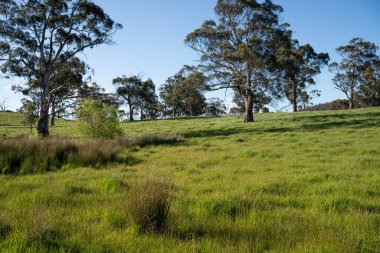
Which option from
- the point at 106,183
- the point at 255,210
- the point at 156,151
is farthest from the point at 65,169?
the point at 255,210

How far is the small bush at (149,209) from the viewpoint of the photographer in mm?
4039

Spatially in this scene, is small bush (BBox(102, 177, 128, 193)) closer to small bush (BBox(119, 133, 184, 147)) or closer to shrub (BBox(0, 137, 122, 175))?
shrub (BBox(0, 137, 122, 175))

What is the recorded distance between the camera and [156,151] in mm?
14289

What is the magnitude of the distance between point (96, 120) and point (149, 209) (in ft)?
49.2

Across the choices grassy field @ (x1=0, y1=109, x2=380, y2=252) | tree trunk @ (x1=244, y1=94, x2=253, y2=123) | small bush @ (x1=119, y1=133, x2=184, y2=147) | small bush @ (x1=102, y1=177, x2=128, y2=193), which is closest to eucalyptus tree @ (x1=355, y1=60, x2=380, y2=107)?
tree trunk @ (x1=244, y1=94, x2=253, y2=123)

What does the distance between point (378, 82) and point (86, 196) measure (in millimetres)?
66778

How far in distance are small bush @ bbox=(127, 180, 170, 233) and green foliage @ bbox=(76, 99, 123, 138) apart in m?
14.5

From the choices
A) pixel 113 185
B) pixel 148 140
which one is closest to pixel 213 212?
pixel 113 185

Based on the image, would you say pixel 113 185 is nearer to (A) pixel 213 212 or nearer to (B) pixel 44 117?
(A) pixel 213 212

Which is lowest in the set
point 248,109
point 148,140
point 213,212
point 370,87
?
point 213,212

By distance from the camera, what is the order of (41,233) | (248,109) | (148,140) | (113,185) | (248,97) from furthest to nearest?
(248,97)
(248,109)
(148,140)
(113,185)
(41,233)

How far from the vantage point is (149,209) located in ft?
13.5

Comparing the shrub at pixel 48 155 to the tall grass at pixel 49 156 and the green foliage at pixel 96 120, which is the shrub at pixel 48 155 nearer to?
the tall grass at pixel 49 156

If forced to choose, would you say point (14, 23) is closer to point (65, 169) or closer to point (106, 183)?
point (65, 169)
